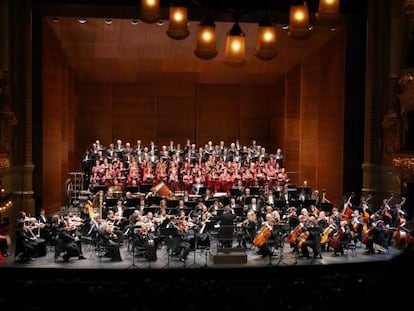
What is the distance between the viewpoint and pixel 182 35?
4594 mm

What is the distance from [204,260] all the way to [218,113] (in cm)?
1136

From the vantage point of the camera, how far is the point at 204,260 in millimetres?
11336

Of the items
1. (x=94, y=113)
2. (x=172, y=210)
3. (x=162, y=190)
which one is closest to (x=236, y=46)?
(x=172, y=210)

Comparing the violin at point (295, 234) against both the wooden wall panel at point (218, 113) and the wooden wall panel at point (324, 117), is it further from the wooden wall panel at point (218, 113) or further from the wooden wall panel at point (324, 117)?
the wooden wall panel at point (218, 113)

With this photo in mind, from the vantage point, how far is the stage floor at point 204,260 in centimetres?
1077

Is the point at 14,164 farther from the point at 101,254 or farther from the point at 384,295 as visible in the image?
the point at 384,295

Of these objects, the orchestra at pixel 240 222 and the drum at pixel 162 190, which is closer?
the orchestra at pixel 240 222

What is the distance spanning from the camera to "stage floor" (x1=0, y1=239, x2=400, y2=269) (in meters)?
10.8

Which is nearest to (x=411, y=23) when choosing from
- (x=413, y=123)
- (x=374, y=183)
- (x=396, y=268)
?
(x=413, y=123)

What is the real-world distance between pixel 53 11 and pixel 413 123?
9.26 metres

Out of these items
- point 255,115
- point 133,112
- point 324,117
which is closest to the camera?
point 324,117

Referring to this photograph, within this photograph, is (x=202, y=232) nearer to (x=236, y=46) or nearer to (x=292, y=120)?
(x=236, y=46)

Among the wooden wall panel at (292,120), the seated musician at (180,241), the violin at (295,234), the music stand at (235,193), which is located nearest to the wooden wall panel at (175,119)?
the wooden wall panel at (292,120)

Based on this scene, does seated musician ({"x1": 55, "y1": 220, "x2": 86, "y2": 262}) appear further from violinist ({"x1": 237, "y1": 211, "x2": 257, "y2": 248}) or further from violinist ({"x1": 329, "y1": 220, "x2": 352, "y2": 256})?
violinist ({"x1": 329, "y1": 220, "x2": 352, "y2": 256})
